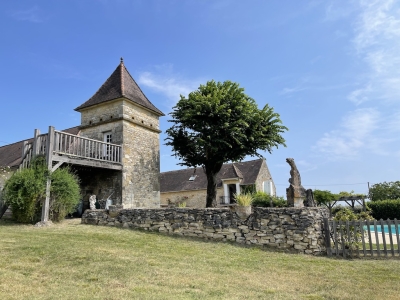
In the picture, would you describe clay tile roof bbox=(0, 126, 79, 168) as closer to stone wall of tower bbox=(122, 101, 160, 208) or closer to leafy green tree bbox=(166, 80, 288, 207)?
stone wall of tower bbox=(122, 101, 160, 208)

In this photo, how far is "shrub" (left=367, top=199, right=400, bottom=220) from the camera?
22000 mm

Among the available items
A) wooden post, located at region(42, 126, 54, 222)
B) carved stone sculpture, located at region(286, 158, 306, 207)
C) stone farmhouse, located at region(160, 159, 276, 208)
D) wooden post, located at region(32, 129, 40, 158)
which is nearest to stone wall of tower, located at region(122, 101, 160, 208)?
wooden post, located at region(42, 126, 54, 222)

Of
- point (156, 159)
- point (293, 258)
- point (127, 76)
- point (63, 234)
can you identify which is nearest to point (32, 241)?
point (63, 234)

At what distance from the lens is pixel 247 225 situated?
8.88 m

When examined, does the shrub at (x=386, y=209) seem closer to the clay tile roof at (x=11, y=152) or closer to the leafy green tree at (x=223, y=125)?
the leafy green tree at (x=223, y=125)

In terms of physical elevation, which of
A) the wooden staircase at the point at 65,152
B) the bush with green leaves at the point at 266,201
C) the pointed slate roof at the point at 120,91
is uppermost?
the pointed slate roof at the point at 120,91

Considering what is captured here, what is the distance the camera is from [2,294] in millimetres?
4129

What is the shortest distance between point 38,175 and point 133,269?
275 inches

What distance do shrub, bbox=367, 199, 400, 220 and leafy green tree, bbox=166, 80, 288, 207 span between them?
496 inches

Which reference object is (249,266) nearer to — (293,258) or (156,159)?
(293,258)

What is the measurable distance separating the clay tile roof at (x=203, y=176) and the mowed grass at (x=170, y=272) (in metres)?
18.6

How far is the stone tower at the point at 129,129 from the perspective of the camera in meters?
14.6

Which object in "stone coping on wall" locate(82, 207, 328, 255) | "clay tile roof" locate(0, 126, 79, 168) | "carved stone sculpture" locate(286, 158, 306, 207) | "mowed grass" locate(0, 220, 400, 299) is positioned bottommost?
"mowed grass" locate(0, 220, 400, 299)

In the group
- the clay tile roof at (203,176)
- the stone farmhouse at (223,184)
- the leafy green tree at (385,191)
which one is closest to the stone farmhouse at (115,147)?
the stone farmhouse at (223,184)
